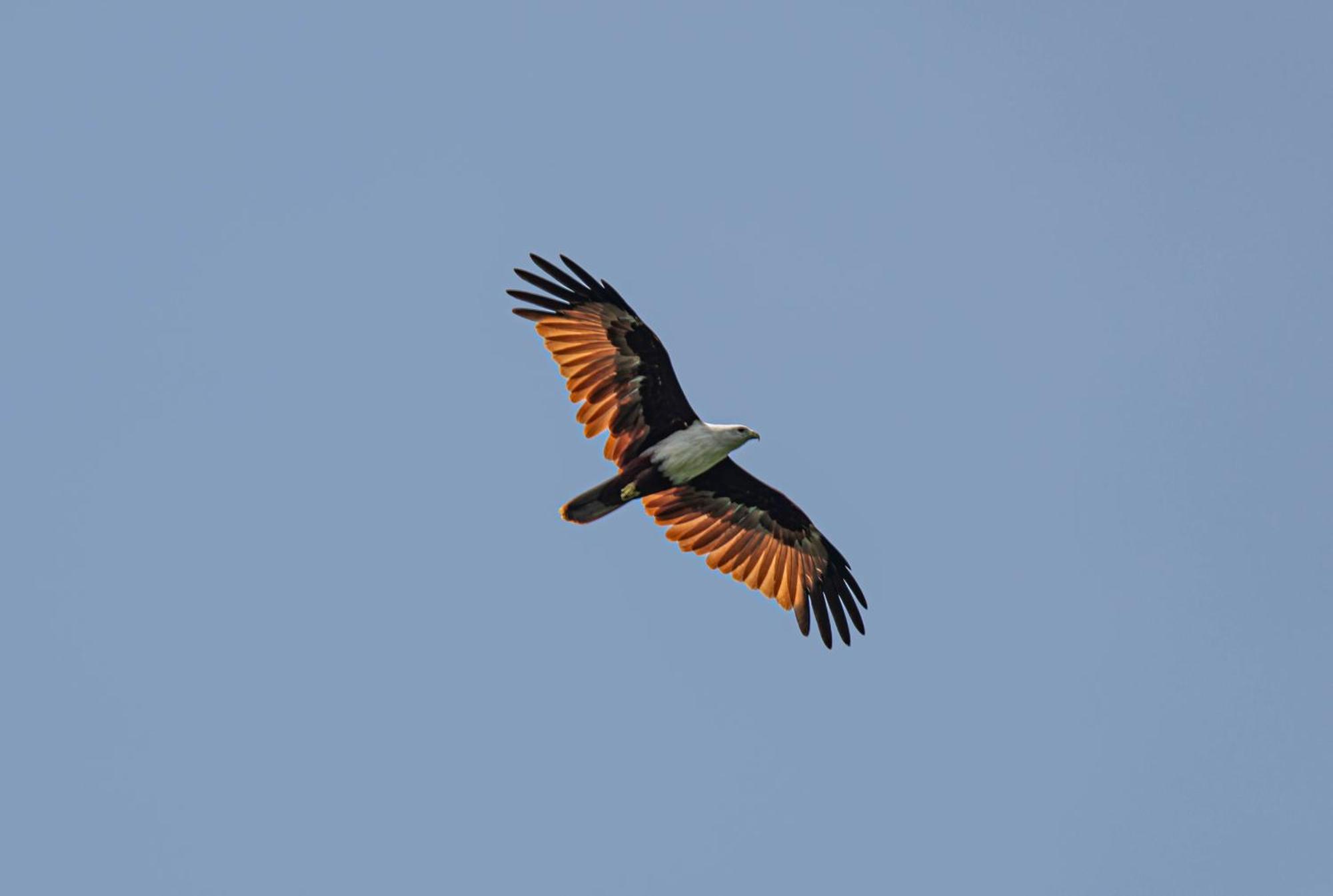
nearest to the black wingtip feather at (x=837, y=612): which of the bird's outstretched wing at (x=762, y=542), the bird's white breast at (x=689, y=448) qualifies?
the bird's outstretched wing at (x=762, y=542)

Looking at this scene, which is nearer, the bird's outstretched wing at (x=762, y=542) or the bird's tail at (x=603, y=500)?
the bird's tail at (x=603, y=500)

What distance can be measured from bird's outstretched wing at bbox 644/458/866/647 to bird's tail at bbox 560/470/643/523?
178 cm

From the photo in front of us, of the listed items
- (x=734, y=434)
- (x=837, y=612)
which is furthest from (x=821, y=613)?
(x=734, y=434)

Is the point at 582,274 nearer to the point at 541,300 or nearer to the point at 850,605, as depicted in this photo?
the point at 541,300

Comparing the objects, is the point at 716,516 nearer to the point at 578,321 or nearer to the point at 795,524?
the point at 795,524

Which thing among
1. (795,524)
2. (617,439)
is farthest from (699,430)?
(795,524)

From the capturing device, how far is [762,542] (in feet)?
104

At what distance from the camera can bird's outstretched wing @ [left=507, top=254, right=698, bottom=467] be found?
28844mm

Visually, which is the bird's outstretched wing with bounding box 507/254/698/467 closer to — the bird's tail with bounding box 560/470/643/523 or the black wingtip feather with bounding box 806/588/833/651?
the bird's tail with bounding box 560/470/643/523

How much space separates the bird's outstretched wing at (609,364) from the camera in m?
28.8

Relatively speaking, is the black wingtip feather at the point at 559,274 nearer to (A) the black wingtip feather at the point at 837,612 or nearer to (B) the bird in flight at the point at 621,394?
(B) the bird in flight at the point at 621,394

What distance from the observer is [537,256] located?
28.9m

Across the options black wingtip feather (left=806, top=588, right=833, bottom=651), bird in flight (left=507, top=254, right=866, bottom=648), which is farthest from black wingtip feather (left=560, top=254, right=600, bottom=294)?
black wingtip feather (left=806, top=588, right=833, bottom=651)

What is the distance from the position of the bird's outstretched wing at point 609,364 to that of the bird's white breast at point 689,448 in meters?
0.21
